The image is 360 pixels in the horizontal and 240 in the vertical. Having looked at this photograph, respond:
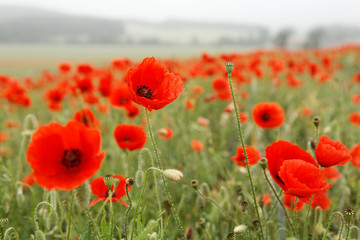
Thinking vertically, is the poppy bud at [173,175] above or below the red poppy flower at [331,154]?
below

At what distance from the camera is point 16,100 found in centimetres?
358

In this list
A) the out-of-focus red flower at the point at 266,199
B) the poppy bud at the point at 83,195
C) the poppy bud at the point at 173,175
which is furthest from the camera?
the out-of-focus red flower at the point at 266,199

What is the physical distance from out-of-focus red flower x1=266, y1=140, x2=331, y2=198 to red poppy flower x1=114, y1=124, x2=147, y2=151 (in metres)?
0.87

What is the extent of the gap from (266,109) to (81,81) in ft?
6.06

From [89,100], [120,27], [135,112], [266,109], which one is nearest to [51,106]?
[89,100]

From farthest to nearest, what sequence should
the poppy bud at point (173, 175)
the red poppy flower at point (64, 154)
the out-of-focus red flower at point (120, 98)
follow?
the out-of-focus red flower at point (120, 98) < the poppy bud at point (173, 175) < the red poppy flower at point (64, 154)

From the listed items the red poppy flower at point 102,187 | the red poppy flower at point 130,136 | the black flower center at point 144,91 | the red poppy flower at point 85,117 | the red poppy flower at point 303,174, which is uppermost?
the black flower center at point 144,91

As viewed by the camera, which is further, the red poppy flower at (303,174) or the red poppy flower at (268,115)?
the red poppy flower at (268,115)

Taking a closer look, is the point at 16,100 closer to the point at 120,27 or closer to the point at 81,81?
the point at 81,81

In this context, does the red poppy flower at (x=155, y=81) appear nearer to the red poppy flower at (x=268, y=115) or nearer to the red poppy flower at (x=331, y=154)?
the red poppy flower at (x=331, y=154)

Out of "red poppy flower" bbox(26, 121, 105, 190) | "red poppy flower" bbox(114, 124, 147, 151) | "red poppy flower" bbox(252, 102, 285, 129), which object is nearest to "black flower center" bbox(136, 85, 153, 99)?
"red poppy flower" bbox(26, 121, 105, 190)

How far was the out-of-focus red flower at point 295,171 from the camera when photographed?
93cm

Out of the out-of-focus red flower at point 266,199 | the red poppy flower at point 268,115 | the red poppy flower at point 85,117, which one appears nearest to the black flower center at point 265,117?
the red poppy flower at point 268,115

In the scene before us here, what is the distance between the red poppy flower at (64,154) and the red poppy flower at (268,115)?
1.16 metres
